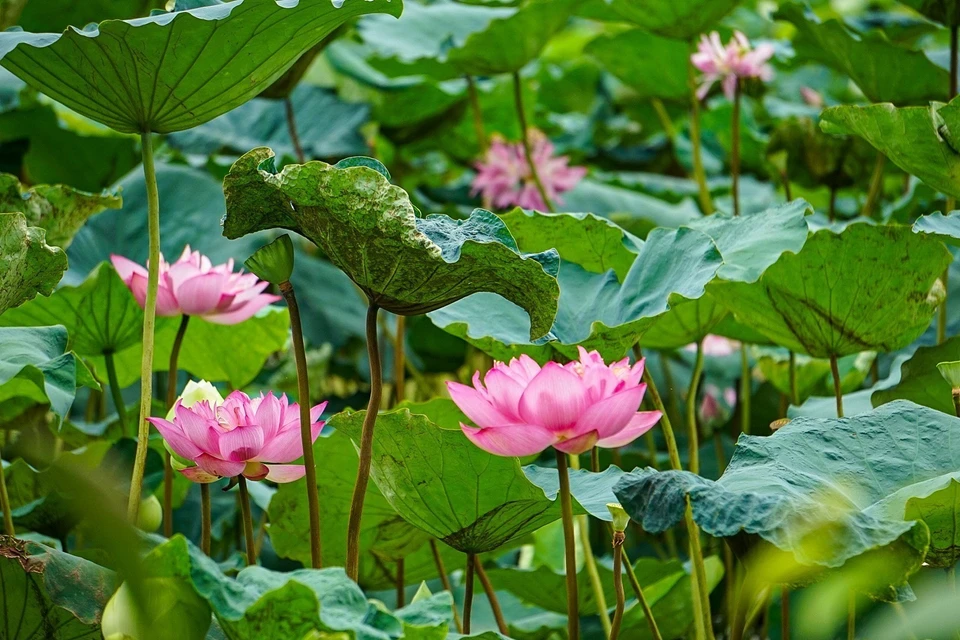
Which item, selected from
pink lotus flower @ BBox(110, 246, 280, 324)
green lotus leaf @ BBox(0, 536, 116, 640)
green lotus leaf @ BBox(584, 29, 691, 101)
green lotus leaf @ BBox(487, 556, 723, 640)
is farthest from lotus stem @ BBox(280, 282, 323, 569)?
green lotus leaf @ BBox(584, 29, 691, 101)

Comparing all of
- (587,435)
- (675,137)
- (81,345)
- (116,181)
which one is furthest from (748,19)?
(587,435)

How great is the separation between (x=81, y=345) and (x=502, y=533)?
552mm

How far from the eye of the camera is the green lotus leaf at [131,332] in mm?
1037

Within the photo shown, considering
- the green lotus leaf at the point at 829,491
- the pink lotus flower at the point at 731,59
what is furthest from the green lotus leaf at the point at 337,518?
the pink lotus flower at the point at 731,59

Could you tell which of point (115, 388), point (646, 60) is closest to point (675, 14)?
point (646, 60)

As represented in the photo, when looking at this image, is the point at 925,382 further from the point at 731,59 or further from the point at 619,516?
the point at 731,59

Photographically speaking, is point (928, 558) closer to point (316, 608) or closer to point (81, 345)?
point (316, 608)

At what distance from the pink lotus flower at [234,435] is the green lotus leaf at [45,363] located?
3.0 inches

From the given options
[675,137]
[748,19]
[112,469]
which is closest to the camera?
[112,469]

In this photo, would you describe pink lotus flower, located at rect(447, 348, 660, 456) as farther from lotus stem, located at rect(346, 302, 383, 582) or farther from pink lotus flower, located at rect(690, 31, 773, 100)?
pink lotus flower, located at rect(690, 31, 773, 100)

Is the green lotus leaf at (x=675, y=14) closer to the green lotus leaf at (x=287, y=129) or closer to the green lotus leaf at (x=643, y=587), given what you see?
the green lotus leaf at (x=287, y=129)

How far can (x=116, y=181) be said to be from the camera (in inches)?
65.4

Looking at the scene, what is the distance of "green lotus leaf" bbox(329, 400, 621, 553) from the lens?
70 centimetres

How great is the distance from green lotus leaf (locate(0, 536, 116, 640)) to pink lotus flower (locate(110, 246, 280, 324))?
281 millimetres
